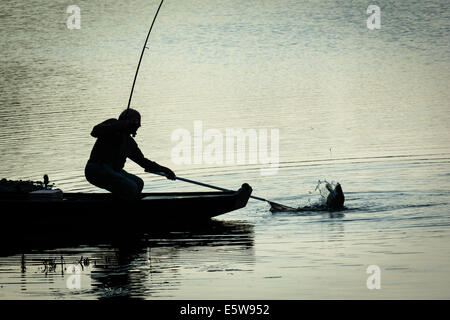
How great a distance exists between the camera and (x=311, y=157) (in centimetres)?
2055

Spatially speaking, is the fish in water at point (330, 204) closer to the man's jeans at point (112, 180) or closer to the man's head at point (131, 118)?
the man's jeans at point (112, 180)

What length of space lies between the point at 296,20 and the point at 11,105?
16546 millimetres

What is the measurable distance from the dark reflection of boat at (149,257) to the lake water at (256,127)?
0.04 m

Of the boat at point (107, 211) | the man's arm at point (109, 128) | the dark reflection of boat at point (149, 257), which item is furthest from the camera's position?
the boat at point (107, 211)

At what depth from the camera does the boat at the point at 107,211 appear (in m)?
14.7

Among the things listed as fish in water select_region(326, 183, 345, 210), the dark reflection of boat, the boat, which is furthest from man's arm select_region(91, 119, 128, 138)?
fish in water select_region(326, 183, 345, 210)

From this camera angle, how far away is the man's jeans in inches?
555

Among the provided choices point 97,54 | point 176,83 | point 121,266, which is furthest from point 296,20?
point 121,266

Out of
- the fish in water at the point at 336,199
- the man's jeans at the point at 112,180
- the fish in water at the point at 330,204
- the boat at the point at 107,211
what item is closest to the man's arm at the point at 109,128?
the man's jeans at the point at 112,180

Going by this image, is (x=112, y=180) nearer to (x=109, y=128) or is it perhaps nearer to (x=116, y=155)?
(x=116, y=155)

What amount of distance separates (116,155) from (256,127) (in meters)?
10.0

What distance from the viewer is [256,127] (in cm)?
2403

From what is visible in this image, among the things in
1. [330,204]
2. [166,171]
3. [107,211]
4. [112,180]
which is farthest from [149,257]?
[330,204]

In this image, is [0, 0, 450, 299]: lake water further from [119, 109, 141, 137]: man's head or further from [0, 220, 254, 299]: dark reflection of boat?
[119, 109, 141, 137]: man's head
